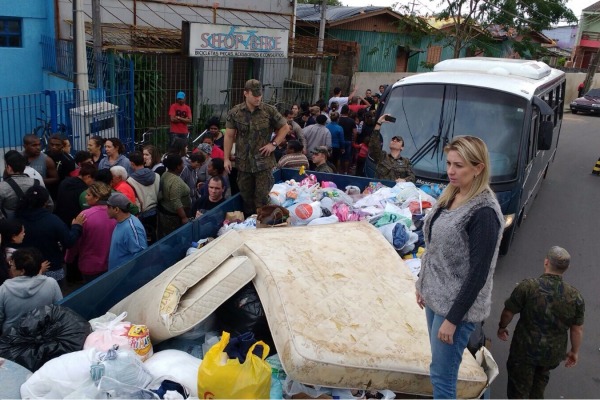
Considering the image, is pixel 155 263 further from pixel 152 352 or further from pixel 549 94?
pixel 549 94

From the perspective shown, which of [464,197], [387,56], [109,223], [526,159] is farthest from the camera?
[387,56]

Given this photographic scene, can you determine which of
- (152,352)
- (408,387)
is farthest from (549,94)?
(152,352)

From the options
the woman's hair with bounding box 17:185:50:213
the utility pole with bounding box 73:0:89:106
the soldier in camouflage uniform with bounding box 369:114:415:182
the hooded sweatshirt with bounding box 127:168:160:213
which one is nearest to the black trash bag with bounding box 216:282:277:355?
the woman's hair with bounding box 17:185:50:213

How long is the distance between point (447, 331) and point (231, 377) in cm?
110

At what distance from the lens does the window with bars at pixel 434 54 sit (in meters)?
24.0

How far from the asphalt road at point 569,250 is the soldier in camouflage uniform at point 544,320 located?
0.60m

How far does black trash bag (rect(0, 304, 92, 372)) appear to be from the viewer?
3129 mm

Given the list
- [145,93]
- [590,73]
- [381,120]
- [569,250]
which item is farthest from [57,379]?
[590,73]

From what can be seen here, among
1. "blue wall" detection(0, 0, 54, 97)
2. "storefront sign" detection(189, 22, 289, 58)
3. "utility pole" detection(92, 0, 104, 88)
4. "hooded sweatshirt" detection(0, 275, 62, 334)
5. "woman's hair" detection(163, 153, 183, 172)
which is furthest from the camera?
"storefront sign" detection(189, 22, 289, 58)

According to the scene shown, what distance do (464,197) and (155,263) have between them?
267 cm

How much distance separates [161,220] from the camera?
20.1 feet

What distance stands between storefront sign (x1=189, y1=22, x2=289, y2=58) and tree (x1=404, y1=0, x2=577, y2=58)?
6336 mm

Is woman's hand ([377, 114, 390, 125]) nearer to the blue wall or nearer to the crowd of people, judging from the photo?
the crowd of people

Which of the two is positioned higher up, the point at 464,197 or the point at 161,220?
the point at 464,197
